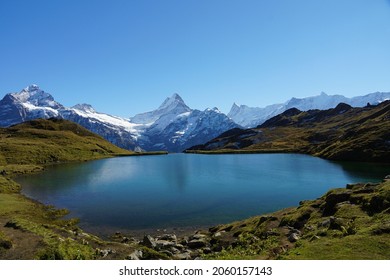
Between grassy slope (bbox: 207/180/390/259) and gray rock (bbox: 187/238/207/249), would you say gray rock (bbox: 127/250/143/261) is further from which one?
gray rock (bbox: 187/238/207/249)

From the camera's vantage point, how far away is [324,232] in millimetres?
27578

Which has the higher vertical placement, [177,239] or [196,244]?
[196,244]

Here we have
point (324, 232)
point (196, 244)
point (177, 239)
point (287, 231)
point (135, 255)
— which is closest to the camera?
point (324, 232)

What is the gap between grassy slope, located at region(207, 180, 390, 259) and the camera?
21453 millimetres

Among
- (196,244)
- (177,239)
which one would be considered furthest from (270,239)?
(177,239)

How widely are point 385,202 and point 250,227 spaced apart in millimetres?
→ 16086

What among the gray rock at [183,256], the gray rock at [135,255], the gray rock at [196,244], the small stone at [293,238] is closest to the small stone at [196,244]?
the gray rock at [196,244]

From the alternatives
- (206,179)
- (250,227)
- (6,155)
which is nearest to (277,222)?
(250,227)

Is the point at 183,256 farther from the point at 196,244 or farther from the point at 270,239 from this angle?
the point at 270,239

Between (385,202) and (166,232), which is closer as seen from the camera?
(385,202)

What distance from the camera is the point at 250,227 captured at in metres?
40.8

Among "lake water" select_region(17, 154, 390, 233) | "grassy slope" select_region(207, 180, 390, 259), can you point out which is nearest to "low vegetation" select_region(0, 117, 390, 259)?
A: "grassy slope" select_region(207, 180, 390, 259)
